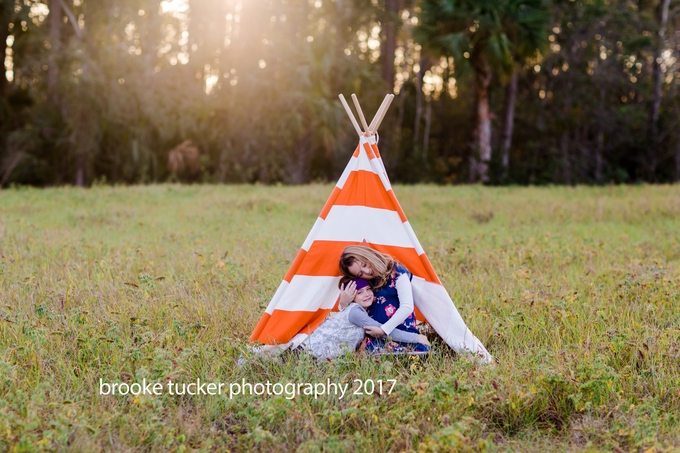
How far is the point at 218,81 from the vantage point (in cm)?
2158

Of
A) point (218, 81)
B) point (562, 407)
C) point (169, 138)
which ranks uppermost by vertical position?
point (218, 81)

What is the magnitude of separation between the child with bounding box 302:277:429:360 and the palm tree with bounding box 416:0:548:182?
51.8ft

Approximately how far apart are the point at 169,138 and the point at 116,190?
715 centimetres

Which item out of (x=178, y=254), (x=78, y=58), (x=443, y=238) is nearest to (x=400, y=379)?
(x=178, y=254)

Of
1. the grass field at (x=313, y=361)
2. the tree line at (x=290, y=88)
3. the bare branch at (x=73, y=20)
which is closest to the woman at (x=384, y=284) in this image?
the grass field at (x=313, y=361)

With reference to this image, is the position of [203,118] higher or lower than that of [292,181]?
higher

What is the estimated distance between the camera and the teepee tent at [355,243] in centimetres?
411

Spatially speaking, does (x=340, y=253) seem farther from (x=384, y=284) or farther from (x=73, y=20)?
(x=73, y=20)

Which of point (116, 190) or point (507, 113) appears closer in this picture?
point (116, 190)

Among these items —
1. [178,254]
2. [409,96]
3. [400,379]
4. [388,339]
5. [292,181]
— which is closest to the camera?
[400,379]

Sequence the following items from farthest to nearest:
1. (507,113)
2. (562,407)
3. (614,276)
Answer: (507,113), (614,276), (562,407)

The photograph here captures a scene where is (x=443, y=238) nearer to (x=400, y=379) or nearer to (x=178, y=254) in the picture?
(x=178, y=254)

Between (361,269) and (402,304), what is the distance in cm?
35

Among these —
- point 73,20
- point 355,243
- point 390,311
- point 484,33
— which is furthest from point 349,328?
point 73,20
